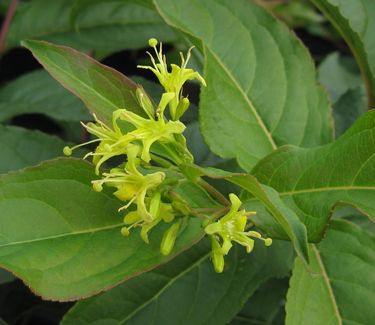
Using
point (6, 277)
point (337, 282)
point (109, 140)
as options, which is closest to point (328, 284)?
point (337, 282)

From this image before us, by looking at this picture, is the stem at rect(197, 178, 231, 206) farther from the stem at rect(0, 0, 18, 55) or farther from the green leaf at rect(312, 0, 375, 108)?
the stem at rect(0, 0, 18, 55)

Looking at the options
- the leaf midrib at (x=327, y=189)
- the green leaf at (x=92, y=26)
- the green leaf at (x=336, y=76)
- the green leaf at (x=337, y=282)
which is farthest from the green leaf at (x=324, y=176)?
the green leaf at (x=336, y=76)

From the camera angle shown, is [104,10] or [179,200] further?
[104,10]

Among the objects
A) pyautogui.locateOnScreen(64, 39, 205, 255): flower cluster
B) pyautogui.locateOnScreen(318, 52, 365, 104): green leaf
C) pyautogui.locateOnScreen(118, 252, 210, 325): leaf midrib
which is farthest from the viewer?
pyautogui.locateOnScreen(318, 52, 365, 104): green leaf

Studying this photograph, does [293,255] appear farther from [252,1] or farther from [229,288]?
[252,1]

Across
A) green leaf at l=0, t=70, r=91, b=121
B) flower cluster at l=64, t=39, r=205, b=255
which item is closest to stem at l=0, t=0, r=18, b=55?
green leaf at l=0, t=70, r=91, b=121

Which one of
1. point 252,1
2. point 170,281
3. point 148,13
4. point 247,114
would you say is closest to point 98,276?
point 170,281
